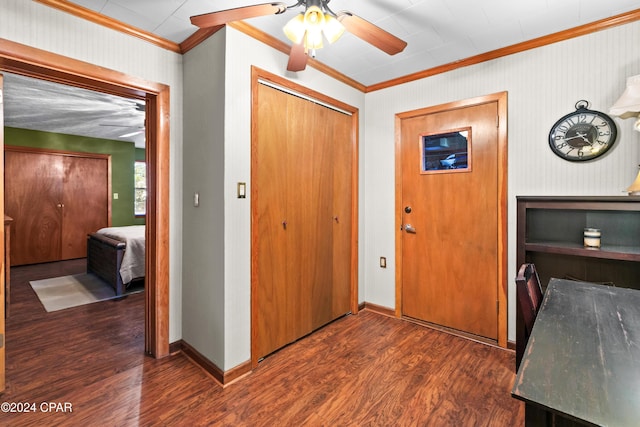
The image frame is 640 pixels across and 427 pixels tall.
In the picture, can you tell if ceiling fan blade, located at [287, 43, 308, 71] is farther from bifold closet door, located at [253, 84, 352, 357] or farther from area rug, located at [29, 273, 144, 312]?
area rug, located at [29, 273, 144, 312]

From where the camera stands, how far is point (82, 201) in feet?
19.5

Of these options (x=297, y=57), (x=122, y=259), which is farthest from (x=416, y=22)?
(x=122, y=259)

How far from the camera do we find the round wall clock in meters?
2.05

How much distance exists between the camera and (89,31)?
6.40 feet

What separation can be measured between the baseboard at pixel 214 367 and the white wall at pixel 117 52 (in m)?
0.13

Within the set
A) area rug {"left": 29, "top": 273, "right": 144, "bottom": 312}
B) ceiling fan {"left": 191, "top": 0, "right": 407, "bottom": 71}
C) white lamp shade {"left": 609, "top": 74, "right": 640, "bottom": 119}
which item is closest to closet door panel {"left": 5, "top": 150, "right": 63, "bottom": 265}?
area rug {"left": 29, "top": 273, "right": 144, "bottom": 312}

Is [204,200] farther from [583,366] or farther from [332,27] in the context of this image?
[583,366]

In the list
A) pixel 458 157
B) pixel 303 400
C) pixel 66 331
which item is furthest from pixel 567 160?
pixel 66 331

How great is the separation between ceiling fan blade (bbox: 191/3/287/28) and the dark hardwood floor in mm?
2080

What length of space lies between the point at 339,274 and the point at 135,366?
5.86 feet

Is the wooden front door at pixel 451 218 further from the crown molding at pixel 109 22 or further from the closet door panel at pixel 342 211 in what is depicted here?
the crown molding at pixel 109 22

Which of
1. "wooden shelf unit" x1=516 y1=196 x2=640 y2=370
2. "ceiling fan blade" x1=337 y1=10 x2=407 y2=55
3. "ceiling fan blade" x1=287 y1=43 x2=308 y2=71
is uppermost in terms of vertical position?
"ceiling fan blade" x1=287 y1=43 x2=308 y2=71

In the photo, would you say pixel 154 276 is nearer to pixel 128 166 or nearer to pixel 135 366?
pixel 135 366

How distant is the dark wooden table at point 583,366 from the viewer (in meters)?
0.67
